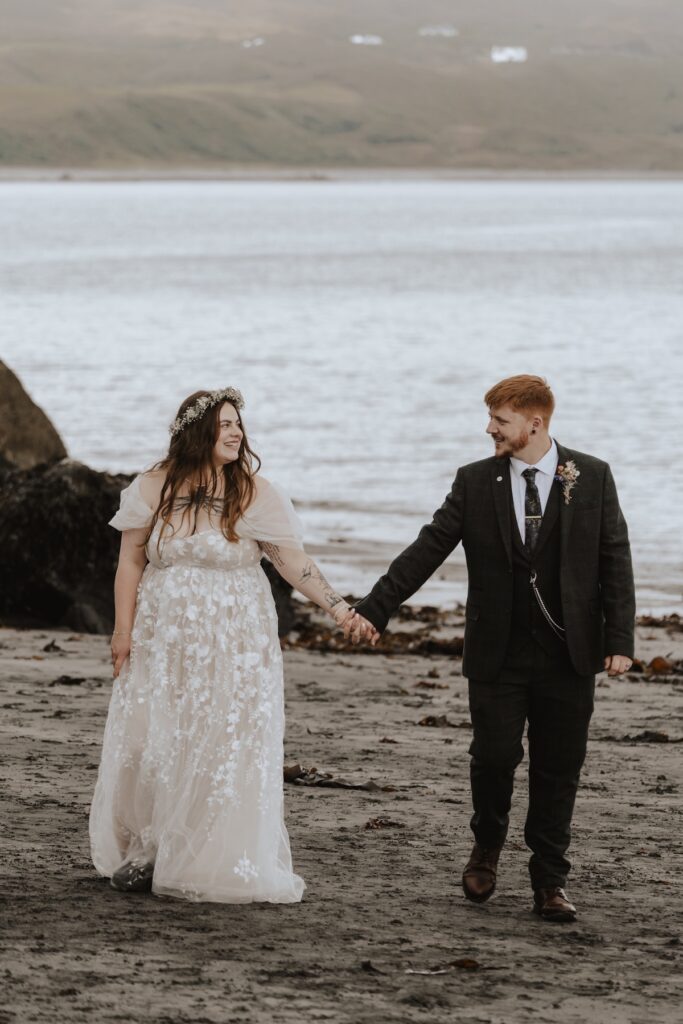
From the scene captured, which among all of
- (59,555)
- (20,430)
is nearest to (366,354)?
(20,430)

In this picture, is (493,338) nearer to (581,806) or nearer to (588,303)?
(588,303)

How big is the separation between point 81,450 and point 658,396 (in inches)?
510

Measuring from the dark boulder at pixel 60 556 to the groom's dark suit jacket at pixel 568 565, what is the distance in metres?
6.62

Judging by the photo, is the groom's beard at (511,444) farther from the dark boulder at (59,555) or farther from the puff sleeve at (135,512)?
the dark boulder at (59,555)

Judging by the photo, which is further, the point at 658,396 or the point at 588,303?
the point at 588,303

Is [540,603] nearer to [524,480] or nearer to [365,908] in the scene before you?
[524,480]

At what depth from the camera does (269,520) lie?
19.4ft

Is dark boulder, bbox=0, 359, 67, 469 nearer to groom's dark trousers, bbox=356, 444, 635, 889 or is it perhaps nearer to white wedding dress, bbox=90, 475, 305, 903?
white wedding dress, bbox=90, 475, 305, 903

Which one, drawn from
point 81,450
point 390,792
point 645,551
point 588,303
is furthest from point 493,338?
point 390,792

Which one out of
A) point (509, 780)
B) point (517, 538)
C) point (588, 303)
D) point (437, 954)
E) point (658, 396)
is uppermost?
point (588, 303)

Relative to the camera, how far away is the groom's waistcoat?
5730 mm

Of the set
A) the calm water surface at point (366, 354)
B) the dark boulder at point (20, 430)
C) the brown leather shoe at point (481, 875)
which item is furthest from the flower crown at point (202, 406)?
the dark boulder at point (20, 430)

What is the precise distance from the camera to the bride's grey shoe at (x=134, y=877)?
5.79 meters

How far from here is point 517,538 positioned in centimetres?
577
